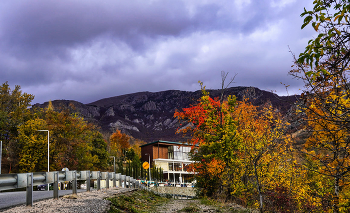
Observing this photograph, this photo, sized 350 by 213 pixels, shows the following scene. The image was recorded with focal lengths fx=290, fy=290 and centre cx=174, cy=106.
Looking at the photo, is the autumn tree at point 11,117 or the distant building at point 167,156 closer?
the autumn tree at point 11,117

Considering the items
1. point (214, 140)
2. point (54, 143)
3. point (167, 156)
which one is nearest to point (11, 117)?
point (54, 143)

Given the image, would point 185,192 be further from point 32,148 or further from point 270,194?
point 270,194

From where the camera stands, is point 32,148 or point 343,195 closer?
point 343,195

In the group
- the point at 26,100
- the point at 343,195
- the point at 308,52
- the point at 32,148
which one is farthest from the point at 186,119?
the point at 26,100

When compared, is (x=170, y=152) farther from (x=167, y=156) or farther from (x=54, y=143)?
(x=54, y=143)

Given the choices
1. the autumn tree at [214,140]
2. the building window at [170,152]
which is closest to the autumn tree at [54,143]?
the building window at [170,152]

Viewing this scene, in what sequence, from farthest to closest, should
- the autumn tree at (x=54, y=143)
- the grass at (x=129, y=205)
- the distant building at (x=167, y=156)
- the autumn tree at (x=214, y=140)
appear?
the distant building at (x=167, y=156) < the autumn tree at (x=54, y=143) < the autumn tree at (x=214, y=140) < the grass at (x=129, y=205)

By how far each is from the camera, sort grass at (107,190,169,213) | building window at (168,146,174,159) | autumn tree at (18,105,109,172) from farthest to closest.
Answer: building window at (168,146,174,159), autumn tree at (18,105,109,172), grass at (107,190,169,213)

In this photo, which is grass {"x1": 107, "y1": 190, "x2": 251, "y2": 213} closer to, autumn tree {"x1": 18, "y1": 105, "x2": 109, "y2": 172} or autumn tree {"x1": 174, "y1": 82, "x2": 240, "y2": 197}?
autumn tree {"x1": 174, "y1": 82, "x2": 240, "y2": 197}

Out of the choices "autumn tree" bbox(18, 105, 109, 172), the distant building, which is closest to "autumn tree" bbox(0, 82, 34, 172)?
"autumn tree" bbox(18, 105, 109, 172)

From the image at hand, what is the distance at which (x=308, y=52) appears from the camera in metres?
3.72

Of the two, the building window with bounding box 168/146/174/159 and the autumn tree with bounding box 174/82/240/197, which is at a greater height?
the autumn tree with bounding box 174/82/240/197

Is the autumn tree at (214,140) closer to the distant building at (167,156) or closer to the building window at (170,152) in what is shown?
the distant building at (167,156)

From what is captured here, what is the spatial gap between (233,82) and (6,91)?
5012cm
